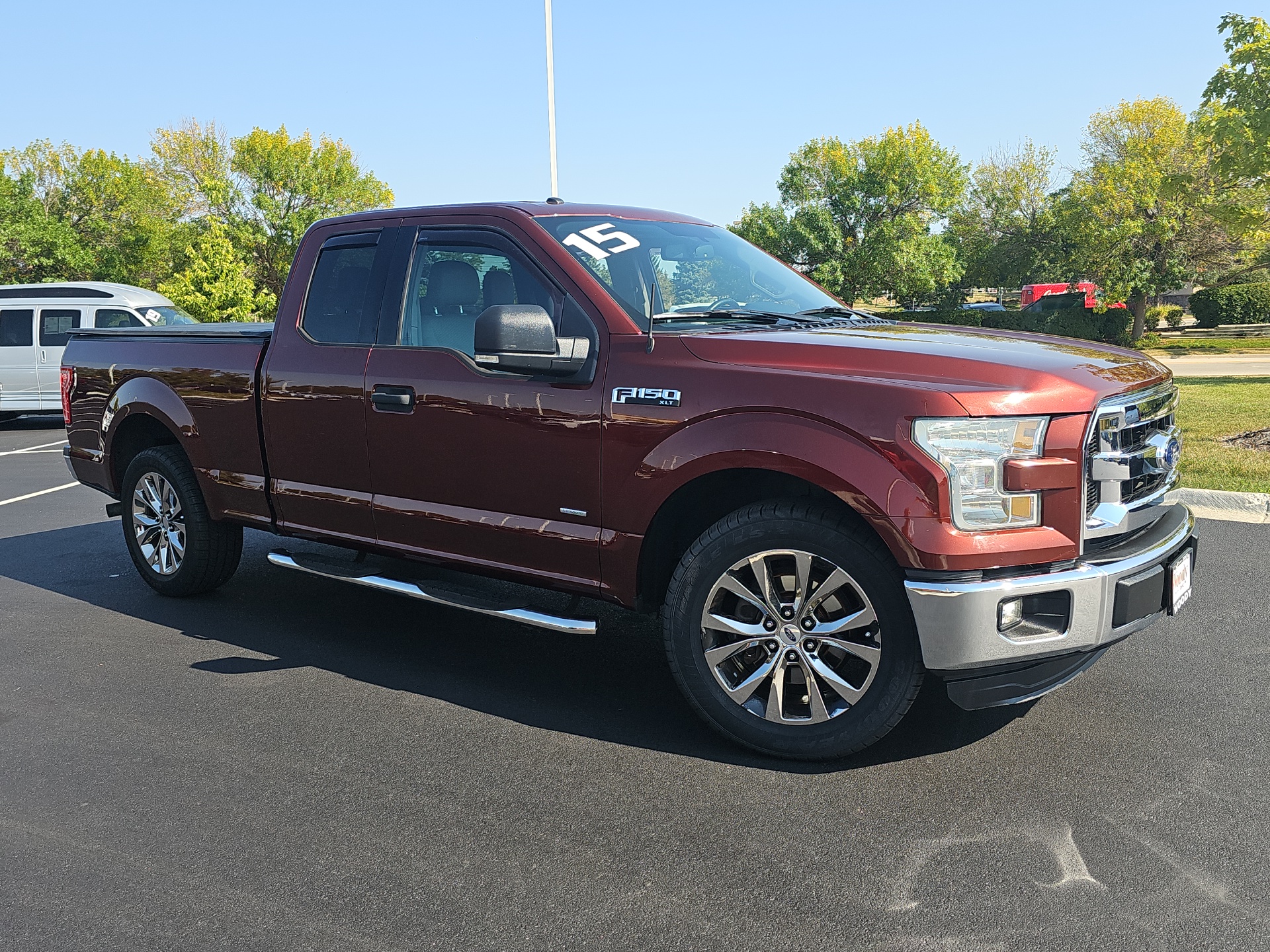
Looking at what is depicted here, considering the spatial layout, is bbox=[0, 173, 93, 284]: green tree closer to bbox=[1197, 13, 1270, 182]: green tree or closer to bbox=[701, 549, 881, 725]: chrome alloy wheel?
bbox=[1197, 13, 1270, 182]: green tree

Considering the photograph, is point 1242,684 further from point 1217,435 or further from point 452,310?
point 1217,435

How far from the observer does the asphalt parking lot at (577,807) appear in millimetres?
2854

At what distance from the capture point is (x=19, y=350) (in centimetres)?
1691

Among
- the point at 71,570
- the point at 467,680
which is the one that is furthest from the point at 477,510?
the point at 71,570

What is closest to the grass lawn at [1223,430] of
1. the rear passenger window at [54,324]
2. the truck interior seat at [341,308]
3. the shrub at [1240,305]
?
the truck interior seat at [341,308]

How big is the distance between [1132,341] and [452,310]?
40051 millimetres

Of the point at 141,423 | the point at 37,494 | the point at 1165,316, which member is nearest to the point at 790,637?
the point at 141,423

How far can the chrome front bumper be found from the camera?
3.41 m

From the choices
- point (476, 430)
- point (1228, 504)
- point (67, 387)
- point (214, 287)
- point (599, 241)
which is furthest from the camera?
point (214, 287)

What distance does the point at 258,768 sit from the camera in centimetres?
388

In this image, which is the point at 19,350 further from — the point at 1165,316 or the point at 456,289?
the point at 1165,316

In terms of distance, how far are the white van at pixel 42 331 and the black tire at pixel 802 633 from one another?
15.0m

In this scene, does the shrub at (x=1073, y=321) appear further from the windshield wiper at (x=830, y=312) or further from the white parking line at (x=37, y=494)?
the windshield wiper at (x=830, y=312)

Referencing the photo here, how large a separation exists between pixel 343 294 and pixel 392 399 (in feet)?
2.41
